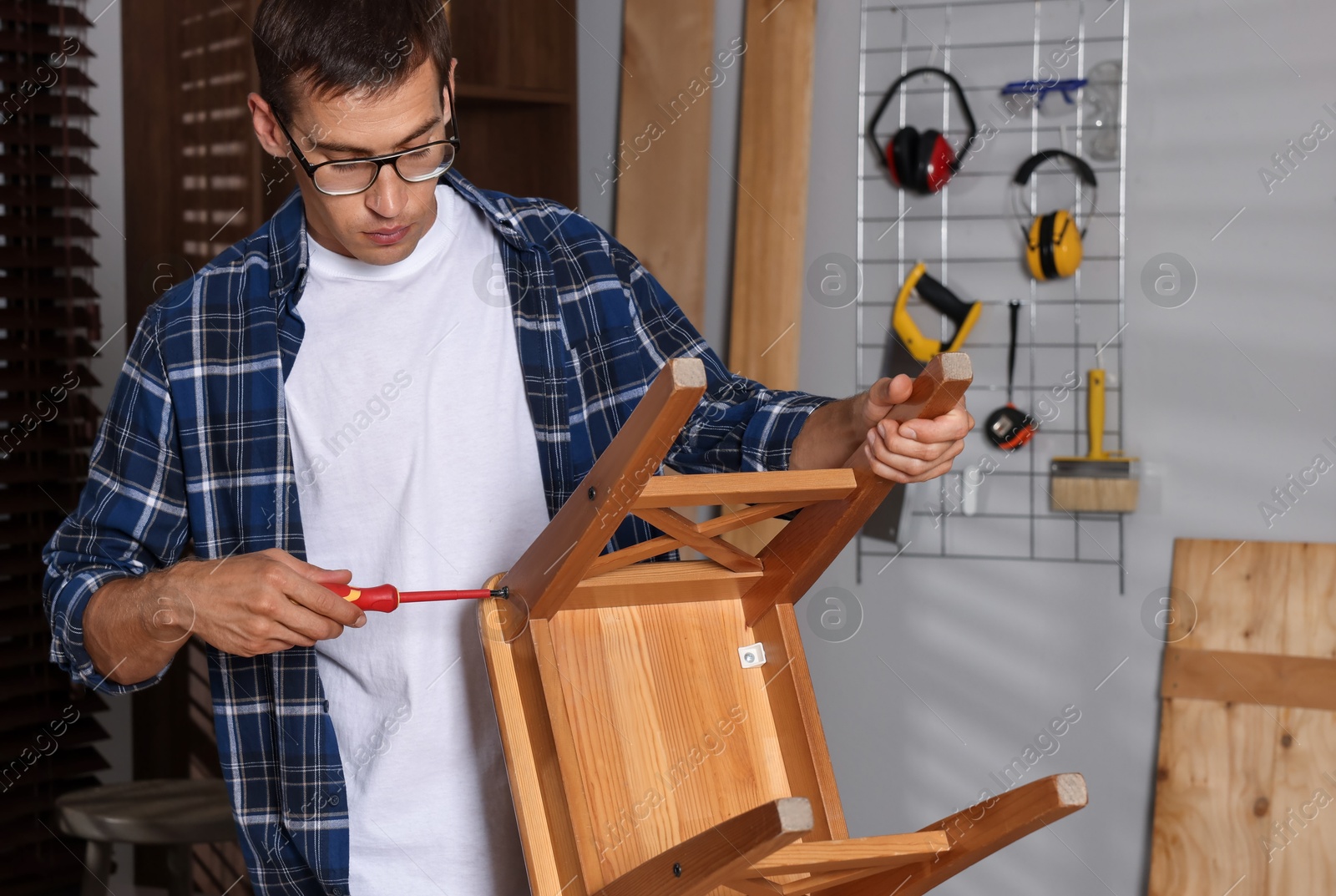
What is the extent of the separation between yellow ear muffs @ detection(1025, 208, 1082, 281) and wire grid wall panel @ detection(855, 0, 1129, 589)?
4cm

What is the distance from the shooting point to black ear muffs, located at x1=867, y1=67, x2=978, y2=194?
2.28 metres

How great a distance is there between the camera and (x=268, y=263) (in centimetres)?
129

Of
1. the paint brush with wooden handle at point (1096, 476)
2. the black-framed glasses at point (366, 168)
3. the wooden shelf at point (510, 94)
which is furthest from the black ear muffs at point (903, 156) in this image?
the black-framed glasses at point (366, 168)

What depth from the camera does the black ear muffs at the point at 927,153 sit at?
89.8 inches

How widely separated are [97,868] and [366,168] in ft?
5.20

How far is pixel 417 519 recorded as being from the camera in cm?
119

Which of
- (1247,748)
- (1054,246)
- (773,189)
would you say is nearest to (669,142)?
(773,189)

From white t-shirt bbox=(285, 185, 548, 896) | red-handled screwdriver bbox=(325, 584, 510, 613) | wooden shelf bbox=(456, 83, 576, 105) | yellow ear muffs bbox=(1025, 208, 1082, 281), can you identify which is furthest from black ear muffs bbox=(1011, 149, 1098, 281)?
red-handled screwdriver bbox=(325, 584, 510, 613)

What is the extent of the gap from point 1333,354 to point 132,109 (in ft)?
8.23

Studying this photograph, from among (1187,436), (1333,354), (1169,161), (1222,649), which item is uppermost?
(1169,161)

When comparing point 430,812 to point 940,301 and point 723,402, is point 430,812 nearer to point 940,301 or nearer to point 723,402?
point 723,402

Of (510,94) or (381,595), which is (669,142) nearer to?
(510,94)

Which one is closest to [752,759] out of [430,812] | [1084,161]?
[430,812]

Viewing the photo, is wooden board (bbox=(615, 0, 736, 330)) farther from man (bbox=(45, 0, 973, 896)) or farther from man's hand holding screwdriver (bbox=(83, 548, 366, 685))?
man's hand holding screwdriver (bbox=(83, 548, 366, 685))
